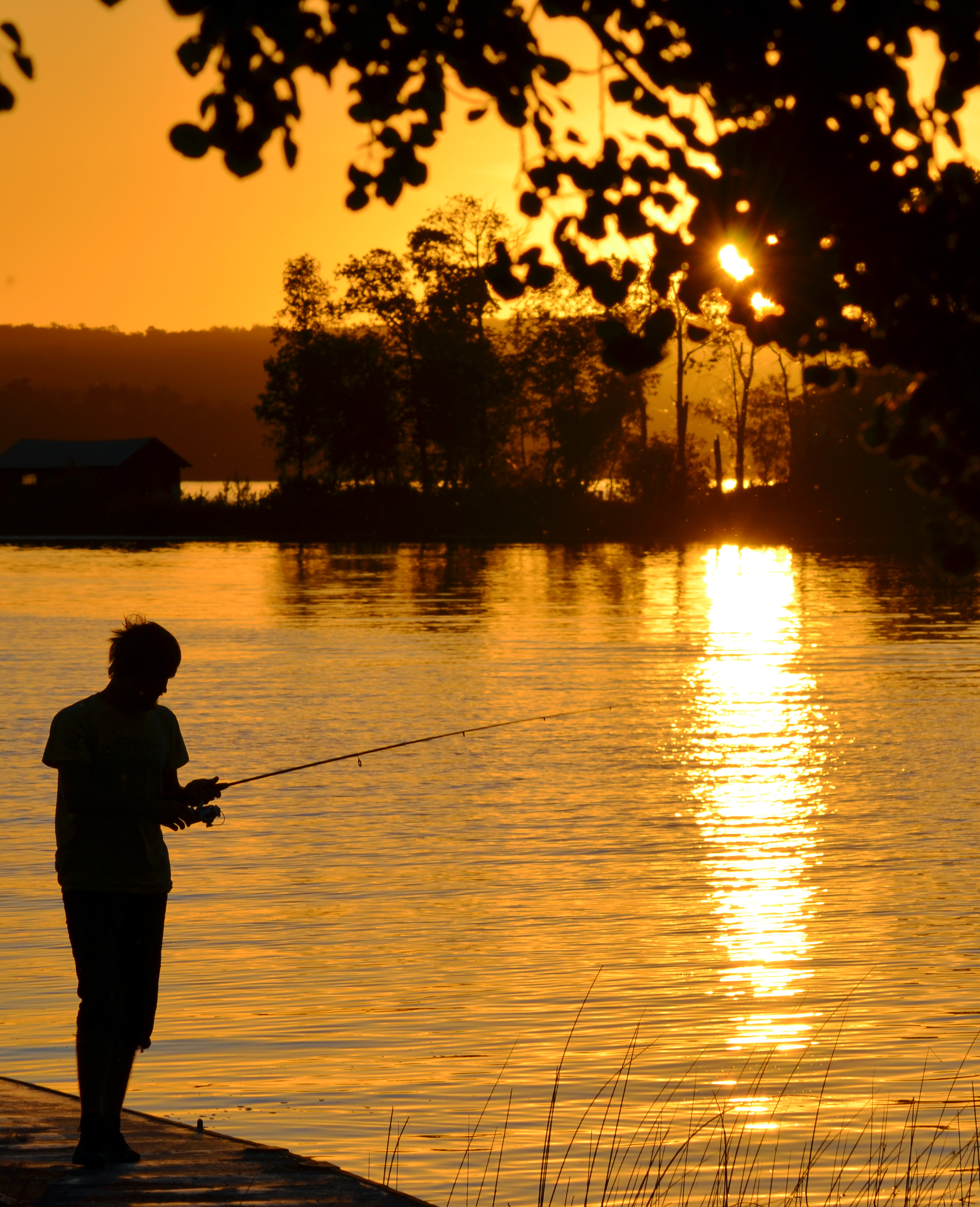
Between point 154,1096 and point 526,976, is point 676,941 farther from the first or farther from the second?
point 154,1096

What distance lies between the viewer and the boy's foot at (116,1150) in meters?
5.74

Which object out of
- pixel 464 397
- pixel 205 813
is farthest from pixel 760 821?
pixel 464 397

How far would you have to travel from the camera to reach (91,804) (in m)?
6.04

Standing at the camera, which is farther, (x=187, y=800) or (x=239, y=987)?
(x=239, y=987)

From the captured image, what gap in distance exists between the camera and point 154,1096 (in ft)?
26.3

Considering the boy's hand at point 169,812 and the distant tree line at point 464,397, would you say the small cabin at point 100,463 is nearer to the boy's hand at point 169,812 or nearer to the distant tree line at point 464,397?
the distant tree line at point 464,397

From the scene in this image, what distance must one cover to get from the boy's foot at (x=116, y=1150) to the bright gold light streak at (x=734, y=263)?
11.5 ft

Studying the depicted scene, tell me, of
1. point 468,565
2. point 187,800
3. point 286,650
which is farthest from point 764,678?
point 468,565

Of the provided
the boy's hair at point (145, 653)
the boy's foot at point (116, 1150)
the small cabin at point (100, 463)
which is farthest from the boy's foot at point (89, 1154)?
the small cabin at point (100, 463)

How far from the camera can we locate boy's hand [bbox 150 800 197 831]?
611cm

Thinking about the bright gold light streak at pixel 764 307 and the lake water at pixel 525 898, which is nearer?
the bright gold light streak at pixel 764 307

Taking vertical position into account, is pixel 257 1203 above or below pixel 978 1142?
above

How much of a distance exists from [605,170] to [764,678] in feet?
85.7

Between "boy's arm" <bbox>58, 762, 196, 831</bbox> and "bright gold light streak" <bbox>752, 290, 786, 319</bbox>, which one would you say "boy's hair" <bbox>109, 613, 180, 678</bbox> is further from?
"bright gold light streak" <bbox>752, 290, 786, 319</bbox>
